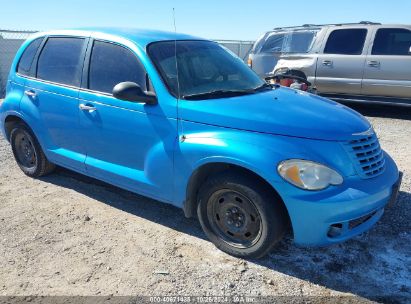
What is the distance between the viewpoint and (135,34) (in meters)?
3.88

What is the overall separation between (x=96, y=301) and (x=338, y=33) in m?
7.81

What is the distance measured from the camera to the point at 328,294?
112 inches

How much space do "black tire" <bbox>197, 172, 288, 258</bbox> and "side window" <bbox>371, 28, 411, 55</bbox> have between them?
250 inches

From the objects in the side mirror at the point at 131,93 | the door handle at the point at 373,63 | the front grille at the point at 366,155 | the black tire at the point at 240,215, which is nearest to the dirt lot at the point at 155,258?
the black tire at the point at 240,215

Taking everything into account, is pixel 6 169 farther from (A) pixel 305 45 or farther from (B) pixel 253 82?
(A) pixel 305 45

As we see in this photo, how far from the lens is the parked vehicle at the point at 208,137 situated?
2848 mm

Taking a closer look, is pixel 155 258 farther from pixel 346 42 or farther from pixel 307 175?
pixel 346 42

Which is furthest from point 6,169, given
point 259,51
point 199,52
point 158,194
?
point 259,51

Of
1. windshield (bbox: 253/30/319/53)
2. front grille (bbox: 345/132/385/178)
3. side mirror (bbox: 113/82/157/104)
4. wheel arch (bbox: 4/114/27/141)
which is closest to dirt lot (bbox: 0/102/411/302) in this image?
front grille (bbox: 345/132/385/178)

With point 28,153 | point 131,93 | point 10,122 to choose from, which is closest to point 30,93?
point 10,122

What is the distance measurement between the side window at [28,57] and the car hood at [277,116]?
2.38m

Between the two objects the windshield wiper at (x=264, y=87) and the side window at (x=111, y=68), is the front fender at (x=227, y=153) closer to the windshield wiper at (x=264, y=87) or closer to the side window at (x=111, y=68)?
the side window at (x=111, y=68)

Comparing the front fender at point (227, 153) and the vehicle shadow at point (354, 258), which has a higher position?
the front fender at point (227, 153)

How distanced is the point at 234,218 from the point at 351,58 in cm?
637
